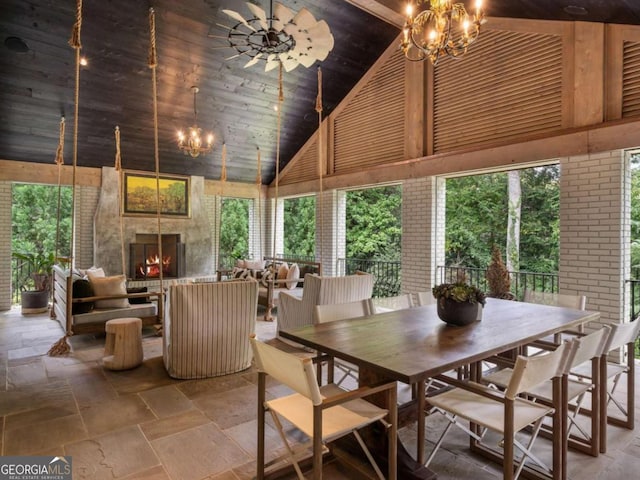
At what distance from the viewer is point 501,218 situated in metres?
11.0

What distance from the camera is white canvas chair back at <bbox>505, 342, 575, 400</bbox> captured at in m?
1.74

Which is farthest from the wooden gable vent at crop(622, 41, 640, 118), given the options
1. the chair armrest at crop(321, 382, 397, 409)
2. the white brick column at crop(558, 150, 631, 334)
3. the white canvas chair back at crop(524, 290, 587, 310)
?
the chair armrest at crop(321, 382, 397, 409)

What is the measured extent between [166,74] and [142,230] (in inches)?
138

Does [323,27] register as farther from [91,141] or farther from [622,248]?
[91,141]

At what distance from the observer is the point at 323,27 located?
3.69 metres

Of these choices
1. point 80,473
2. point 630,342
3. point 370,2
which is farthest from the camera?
point 370,2

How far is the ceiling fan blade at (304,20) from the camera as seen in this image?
351 cm

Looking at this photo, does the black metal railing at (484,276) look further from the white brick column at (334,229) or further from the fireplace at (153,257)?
the fireplace at (153,257)

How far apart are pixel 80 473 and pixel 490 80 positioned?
607 cm

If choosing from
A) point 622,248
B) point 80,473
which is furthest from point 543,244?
point 80,473

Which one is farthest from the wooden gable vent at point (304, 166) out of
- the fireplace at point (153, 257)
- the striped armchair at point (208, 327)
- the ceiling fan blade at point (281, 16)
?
the striped armchair at point (208, 327)

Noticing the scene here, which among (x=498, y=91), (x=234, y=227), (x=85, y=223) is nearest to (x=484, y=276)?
(x=498, y=91)

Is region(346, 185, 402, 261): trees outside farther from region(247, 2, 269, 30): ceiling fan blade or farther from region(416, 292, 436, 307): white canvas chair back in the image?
region(247, 2, 269, 30): ceiling fan blade

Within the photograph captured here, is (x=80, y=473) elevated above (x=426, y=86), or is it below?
below
